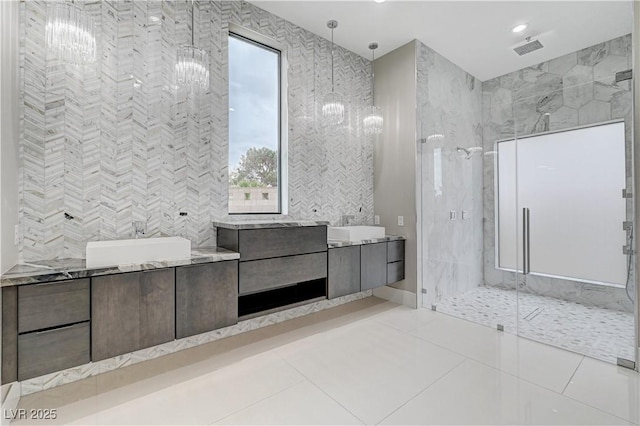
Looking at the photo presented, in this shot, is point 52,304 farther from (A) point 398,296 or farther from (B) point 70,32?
(A) point 398,296

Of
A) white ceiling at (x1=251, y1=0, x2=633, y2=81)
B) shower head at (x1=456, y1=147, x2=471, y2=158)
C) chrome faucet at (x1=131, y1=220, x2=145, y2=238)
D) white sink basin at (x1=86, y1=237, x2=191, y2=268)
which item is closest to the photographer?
white sink basin at (x1=86, y1=237, x2=191, y2=268)

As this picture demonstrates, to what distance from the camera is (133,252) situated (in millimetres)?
2057

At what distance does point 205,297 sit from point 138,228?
825mm

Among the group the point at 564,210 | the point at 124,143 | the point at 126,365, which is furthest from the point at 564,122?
the point at 126,365

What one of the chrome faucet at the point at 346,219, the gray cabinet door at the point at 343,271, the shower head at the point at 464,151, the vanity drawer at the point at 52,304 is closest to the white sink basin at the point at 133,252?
the vanity drawer at the point at 52,304

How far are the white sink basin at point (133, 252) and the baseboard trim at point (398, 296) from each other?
2.77 m

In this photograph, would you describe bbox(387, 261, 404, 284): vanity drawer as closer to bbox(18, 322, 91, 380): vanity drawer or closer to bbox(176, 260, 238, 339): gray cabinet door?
bbox(176, 260, 238, 339): gray cabinet door

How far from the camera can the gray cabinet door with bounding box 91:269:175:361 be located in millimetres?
1895

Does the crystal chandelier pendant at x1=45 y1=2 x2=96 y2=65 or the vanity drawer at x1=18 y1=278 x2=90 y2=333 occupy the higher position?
the crystal chandelier pendant at x1=45 y1=2 x2=96 y2=65

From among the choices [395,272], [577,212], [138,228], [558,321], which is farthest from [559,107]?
[138,228]

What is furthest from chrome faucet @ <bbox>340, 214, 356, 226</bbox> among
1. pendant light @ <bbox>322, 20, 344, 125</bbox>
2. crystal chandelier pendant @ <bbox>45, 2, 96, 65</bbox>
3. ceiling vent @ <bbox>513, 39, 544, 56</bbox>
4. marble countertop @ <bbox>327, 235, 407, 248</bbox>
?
ceiling vent @ <bbox>513, 39, 544, 56</bbox>

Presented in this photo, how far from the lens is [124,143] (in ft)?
8.02

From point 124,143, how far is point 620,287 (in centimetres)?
473

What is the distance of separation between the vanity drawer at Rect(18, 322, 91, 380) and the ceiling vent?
545 centimetres
